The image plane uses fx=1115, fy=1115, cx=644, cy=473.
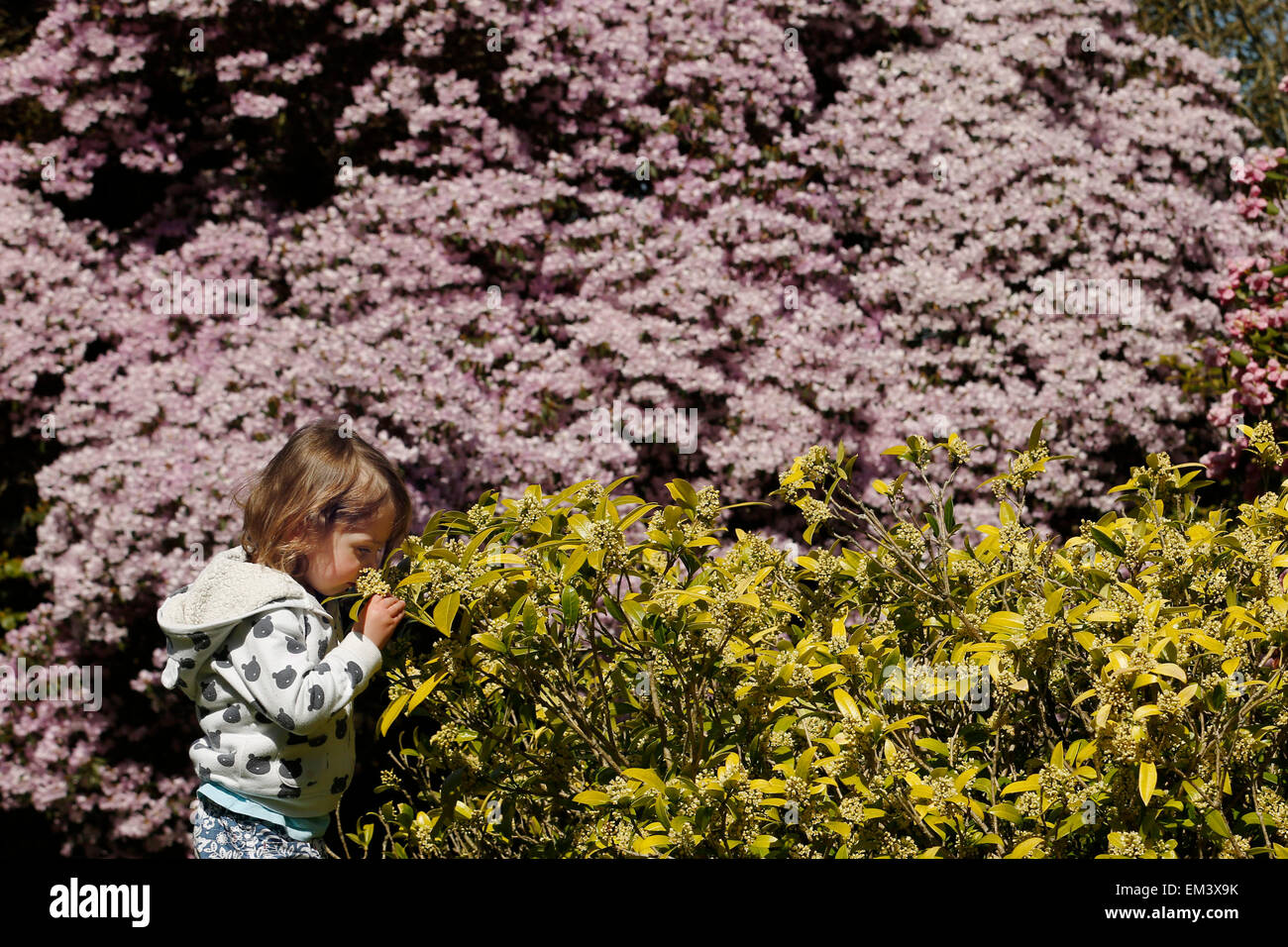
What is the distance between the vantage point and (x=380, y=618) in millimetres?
2320

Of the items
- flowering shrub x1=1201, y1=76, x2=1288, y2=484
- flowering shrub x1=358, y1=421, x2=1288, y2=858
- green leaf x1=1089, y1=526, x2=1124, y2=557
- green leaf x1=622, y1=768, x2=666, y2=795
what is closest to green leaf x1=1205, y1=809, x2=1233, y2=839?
flowering shrub x1=358, y1=421, x2=1288, y2=858

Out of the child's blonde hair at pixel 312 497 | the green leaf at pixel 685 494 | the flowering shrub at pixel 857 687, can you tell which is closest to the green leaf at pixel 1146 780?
the flowering shrub at pixel 857 687

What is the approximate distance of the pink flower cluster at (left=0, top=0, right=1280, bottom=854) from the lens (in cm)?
464

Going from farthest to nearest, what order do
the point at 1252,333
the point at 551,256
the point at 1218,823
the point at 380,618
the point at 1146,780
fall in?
the point at 551,256 → the point at 1252,333 → the point at 380,618 → the point at 1218,823 → the point at 1146,780

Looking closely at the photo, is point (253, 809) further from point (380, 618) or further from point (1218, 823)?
point (1218, 823)

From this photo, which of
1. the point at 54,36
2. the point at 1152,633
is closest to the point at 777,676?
the point at 1152,633

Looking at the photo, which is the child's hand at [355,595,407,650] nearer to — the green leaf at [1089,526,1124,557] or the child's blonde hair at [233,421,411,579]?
the child's blonde hair at [233,421,411,579]

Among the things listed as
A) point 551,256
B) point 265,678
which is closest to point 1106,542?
point 265,678

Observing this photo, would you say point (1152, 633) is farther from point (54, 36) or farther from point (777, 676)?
point (54, 36)

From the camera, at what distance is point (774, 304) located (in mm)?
4984

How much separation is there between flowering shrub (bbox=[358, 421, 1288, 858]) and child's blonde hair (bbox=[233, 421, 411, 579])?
0.56ft

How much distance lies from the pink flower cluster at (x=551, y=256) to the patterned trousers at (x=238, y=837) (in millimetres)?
2054

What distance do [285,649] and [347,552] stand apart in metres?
0.29

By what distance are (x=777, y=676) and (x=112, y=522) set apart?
131 inches
